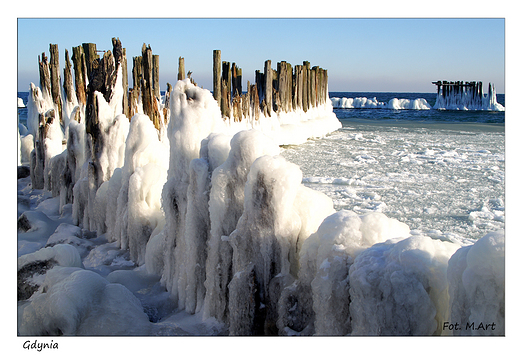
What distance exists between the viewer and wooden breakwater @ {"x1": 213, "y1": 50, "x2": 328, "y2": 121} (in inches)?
467

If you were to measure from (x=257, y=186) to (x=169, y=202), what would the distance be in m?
1.28

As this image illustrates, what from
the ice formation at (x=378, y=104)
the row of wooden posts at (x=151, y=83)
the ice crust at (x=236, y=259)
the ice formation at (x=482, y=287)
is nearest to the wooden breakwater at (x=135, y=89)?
the row of wooden posts at (x=151, y=83)

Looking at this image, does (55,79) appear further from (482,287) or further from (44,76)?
(482,287)

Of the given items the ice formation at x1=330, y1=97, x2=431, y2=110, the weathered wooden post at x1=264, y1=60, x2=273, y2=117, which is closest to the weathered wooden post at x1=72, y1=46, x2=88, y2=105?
the weathered wooden post at x1=264, y1=60, x2=273, y2=117

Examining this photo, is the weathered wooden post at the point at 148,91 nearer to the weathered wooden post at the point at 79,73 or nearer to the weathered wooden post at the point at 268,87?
the weathered wooden post at the point at 79,73

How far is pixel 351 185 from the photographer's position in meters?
7.66

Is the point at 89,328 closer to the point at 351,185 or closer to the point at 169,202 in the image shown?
the point at 169,202

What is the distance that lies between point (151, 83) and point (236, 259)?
6.75 metres

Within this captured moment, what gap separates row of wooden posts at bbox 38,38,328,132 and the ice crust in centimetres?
159

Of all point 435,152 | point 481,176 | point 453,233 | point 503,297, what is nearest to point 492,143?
point 435,152

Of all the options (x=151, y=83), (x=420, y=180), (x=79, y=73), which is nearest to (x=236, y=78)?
(x=79, y=73)

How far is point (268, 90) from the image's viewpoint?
15477 mm

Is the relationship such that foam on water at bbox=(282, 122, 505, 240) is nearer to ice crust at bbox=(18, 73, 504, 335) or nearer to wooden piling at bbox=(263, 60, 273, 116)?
wooden piling at bbox=(263, 60, 273, 116)

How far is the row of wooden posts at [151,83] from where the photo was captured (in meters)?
Answer: 5.55
